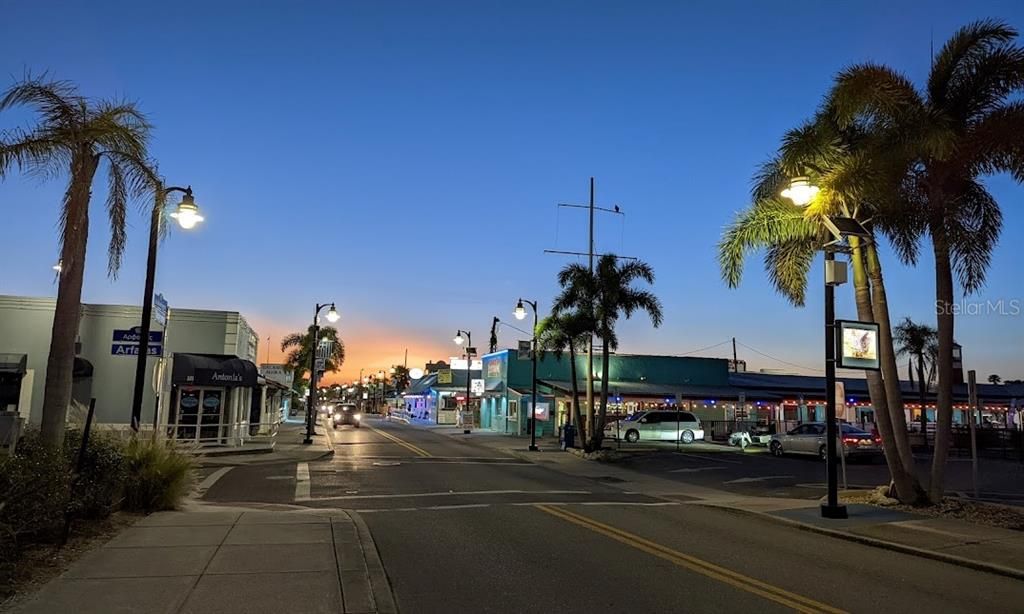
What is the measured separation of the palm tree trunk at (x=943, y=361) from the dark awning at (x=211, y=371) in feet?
73.3

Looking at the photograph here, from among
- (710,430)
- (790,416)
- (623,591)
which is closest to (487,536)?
(623,591)

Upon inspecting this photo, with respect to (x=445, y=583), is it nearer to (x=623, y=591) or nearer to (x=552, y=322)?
(x=623, y=591)

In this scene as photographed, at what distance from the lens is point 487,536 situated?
10656mm

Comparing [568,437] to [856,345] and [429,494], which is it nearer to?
[429,494]

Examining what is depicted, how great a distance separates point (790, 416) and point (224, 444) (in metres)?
37.6

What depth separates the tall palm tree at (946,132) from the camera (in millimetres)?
12953

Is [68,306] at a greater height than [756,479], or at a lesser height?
greater

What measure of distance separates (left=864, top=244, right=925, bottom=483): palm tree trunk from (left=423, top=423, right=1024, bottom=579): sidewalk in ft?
4.07

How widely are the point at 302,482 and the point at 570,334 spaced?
14.7m

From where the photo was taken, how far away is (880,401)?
14203 millimetres

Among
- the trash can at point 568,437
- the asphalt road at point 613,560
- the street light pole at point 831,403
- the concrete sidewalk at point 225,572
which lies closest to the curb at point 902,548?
the asphalt road at point 613,560

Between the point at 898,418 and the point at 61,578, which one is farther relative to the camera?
the point at 898,418

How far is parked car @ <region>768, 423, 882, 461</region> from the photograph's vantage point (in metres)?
28.5

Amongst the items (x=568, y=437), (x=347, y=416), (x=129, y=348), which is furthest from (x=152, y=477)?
(x=347, y=416)
